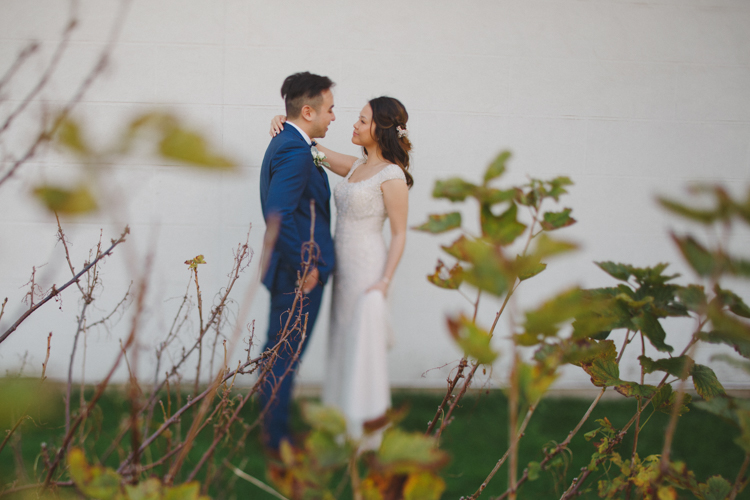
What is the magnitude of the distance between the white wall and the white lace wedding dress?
0.41m

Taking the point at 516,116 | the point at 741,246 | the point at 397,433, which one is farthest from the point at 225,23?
the point at 741,246

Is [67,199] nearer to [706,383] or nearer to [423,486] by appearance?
[423,486]

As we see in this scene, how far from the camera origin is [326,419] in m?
0.54

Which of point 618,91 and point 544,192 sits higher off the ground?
point 618,91

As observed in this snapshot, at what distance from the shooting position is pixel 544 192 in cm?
69

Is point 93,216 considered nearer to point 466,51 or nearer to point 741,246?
point 466,51

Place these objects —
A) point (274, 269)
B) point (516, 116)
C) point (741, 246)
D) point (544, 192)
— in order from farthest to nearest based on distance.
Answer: point (741, 246) → point (516, 116) → point (274, 269) → point (544, 192)

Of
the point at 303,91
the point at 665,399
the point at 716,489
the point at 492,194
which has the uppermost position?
the point at 303,91

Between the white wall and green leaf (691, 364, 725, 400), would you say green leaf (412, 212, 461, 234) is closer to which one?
green leaf (691, 364, 725, 400)

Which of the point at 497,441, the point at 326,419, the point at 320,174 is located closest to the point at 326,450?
the point at 326,419

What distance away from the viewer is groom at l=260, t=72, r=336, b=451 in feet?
6.63

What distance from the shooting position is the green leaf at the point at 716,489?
2.63ft

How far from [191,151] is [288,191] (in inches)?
68.7

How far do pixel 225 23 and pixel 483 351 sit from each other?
2.51 meters
